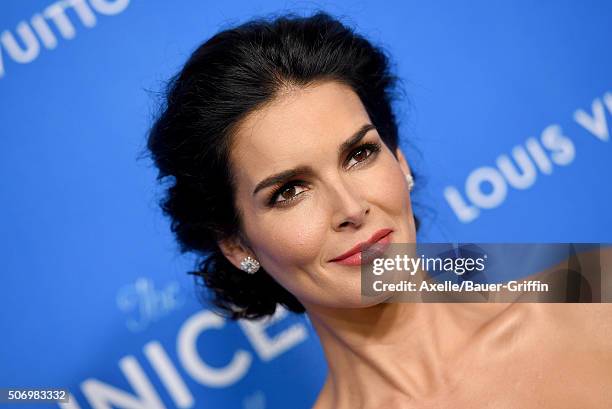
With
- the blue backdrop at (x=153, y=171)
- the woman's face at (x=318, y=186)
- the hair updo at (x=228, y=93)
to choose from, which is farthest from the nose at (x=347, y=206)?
the blue backdrop at (x=153, y=171)

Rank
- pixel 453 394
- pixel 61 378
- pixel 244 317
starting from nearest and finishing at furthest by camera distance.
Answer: pixel 453 394 → pixel 244 317 → pixel 61 378

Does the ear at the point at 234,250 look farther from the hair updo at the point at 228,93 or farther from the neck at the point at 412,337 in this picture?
the neck at the point at 412,337

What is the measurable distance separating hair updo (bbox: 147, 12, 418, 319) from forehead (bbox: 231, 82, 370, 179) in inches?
1.3

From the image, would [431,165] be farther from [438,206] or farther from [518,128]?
[518,128]

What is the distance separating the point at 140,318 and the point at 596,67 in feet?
5.86

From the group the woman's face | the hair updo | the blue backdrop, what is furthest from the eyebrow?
the blue backdrop

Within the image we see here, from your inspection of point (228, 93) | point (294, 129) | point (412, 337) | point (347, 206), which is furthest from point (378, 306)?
point (228, 93)

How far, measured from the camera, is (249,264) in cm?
200

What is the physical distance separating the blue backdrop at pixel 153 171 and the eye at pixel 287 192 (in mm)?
850

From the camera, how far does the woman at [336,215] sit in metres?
1.72

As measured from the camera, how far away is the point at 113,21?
2.61m

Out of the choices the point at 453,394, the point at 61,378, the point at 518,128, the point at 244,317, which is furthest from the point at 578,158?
the point at 61,378

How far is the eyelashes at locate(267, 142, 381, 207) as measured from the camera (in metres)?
1.75

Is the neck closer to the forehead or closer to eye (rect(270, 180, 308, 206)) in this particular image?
eye (rect(270, 180, 308, 206))
